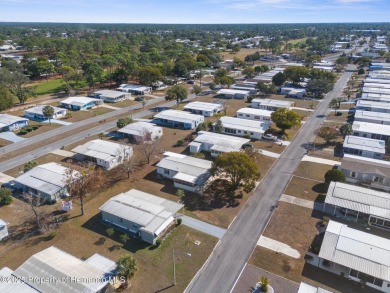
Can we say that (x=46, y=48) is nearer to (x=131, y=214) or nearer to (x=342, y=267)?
(x=131, y=214)

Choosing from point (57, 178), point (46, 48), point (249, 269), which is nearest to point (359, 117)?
point (249, 269)

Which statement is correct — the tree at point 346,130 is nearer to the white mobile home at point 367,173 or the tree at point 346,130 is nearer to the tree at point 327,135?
the tree at point 327,135

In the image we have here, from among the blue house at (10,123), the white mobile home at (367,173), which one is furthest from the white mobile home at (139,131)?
the white mobile home at (367,173)

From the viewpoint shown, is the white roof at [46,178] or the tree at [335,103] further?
the tree at [335,103]

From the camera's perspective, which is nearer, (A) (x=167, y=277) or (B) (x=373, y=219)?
(A) (x=167, y=277)

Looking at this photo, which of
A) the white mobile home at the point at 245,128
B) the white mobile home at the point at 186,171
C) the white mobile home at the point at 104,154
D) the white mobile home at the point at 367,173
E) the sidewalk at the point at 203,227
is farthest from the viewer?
the white mobile home at the point at 245,128

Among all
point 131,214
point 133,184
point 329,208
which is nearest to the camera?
point 131,214
